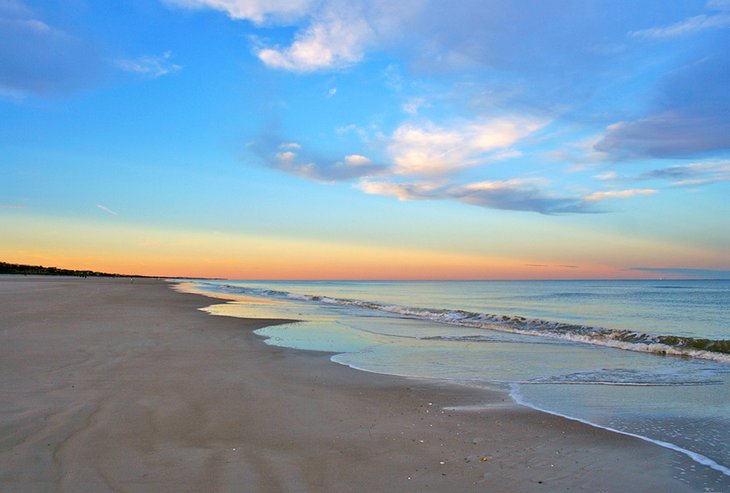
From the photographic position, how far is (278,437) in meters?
5.86

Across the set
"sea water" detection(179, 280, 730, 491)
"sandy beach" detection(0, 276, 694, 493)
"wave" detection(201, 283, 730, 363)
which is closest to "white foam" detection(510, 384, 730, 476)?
"sea water" detection(179, 280, 730, 491)

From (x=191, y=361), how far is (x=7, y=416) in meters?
5.01

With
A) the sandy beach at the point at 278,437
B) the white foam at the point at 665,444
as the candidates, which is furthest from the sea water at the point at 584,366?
the sandy beach at the point at 278,437

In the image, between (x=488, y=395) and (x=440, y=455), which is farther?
(x=488, y=395)

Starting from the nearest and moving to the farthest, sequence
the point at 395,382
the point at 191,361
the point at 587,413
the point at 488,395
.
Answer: the point at 587,413 < the point at 488,395 < the point at 395,382 < the point at 191,361

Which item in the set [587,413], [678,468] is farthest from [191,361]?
[678,468]

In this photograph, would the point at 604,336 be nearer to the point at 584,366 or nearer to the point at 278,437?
the point at 584,366

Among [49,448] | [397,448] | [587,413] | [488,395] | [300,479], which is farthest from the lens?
[488,395]

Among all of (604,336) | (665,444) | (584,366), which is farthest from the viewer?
(604,336)

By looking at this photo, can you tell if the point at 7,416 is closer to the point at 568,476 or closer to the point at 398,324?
the point at 568,476

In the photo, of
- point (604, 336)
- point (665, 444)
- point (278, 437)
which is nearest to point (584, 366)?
point (665, 444)

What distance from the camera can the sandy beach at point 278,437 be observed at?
461 centimetres

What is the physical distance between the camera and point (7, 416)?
6.21m

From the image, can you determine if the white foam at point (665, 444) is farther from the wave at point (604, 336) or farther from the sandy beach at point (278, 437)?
the wave at point (604, 336)
